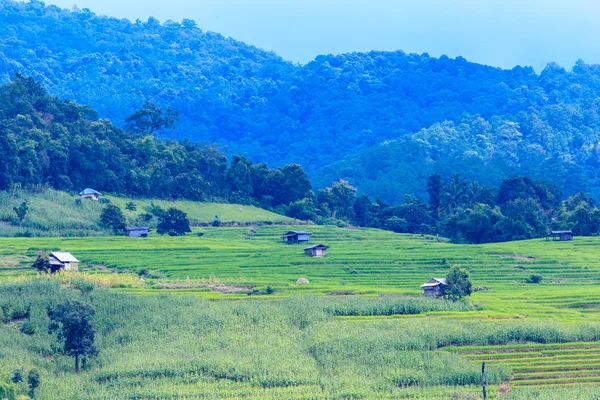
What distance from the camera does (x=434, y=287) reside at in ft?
232

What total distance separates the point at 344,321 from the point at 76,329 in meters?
16.6

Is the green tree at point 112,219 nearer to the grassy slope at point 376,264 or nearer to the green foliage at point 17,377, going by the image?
the grassy slope at point 376,264

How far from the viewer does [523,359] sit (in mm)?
56000

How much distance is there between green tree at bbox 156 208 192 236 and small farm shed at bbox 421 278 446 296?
34644 millimetres

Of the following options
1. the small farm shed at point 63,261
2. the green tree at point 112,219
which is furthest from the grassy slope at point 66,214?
the small farm shed at point 63,261

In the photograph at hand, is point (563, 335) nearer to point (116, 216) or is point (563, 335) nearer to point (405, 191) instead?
point (116, 216)

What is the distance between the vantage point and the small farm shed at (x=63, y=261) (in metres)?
73.8

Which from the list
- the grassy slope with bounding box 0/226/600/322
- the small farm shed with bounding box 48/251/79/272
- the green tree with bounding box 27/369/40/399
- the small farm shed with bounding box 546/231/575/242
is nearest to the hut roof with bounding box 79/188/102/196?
the grassy slope with bounding box 0/226/600/322

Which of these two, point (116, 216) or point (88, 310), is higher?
point (116, 216)

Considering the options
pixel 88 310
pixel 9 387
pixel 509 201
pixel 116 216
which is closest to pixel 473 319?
pixel 88 310

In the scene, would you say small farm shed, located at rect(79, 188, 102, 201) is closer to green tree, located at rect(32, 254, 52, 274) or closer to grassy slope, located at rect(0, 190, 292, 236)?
grassy slope, located at rect(0, 190, 292, 236)

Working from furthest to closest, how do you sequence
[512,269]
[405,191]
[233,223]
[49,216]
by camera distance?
[405,191] → [233,223] → [49,216] → [512,269]

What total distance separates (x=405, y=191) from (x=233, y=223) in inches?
1837

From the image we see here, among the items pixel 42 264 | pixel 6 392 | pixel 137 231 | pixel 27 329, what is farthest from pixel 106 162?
pixel 6 392
